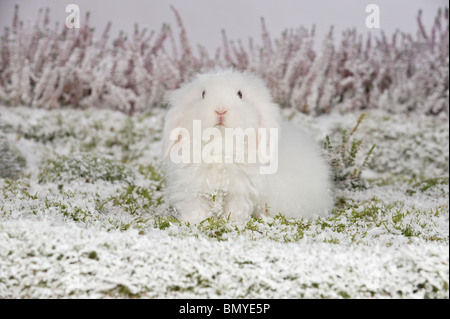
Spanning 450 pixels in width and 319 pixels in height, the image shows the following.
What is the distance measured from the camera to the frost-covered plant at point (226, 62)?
7.13 metres

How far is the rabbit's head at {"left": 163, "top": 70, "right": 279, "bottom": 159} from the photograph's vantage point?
8.77ft

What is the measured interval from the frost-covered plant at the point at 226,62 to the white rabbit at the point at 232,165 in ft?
13.4

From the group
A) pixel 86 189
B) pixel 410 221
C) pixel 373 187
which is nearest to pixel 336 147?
pixel 373 187

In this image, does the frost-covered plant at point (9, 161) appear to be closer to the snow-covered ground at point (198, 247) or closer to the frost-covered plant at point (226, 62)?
the snow-covered ground at point (198, 247)

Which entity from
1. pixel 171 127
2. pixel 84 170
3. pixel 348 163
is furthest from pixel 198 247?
pixel 348 163

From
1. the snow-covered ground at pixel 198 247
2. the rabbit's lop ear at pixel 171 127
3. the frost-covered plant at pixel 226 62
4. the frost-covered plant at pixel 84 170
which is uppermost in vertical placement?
the frost-covered plant at pixel 226 62

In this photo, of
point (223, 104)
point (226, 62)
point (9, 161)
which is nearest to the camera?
point (223, 104)

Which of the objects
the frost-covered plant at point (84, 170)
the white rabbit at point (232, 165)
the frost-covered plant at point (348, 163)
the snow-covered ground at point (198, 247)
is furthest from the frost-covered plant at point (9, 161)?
the frost-covered plant at point (348, 163)

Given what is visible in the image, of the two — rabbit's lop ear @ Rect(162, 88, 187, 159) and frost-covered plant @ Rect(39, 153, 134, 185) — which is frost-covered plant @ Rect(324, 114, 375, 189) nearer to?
rabbit's lop ear @ Rect(162, 88, 187, 159)

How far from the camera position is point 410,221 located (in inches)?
113

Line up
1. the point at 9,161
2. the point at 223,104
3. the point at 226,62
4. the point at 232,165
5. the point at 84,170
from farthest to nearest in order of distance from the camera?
the point at 226,62, the point at 9,161, the point at 84,170, the point at 232,165, the point at 223,104

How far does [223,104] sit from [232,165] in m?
0.40

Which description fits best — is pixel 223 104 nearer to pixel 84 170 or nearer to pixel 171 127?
pixel 171 127

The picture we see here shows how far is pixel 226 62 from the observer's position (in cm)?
697
